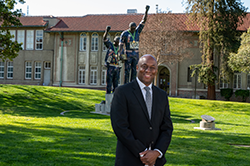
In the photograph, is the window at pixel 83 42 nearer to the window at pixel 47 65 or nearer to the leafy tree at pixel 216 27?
the window at pixel 47 65

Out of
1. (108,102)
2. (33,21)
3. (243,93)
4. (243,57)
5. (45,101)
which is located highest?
(33,21)

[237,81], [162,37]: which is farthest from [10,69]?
[237,81]

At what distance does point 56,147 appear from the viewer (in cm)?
693

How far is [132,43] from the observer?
38.7 feet

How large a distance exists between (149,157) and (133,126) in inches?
13.9

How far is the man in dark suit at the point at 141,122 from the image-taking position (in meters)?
3.05

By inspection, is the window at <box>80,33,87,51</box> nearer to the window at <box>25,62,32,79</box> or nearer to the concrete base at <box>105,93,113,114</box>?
the window at <box>25,62,32,79</box>

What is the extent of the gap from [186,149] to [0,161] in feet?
13.4

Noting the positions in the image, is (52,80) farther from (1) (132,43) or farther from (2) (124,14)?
(1) (132,43)

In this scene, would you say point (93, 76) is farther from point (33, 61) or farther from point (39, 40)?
point (39, 40)

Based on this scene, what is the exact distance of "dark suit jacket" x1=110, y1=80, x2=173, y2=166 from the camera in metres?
3.06

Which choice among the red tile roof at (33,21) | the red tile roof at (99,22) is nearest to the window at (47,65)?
the red tile roof at (99,22)

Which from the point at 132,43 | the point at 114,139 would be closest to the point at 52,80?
the point at 132,43

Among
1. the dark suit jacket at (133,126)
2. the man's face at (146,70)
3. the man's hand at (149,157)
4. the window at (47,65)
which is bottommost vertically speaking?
the man's hand at (149,157)
